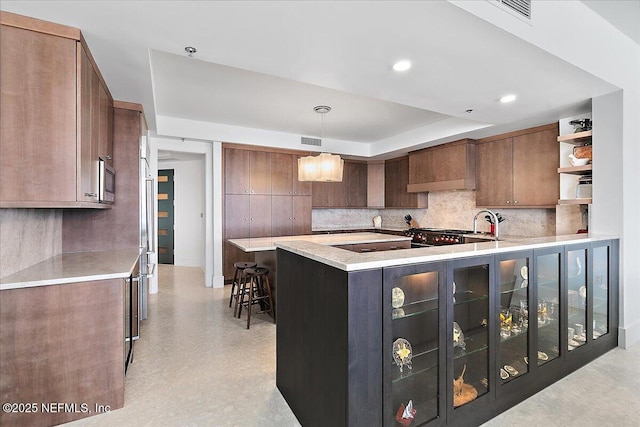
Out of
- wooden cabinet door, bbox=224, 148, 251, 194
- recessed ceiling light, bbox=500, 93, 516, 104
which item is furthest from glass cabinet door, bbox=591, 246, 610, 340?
wooden cabinet door, bbox=224, 148, 251, 194

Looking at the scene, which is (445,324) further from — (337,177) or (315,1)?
(337,177)

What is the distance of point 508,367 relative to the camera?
2029mm

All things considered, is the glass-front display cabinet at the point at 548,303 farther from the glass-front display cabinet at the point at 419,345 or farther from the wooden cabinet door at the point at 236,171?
the wooden cabinet door at the point at 236,171

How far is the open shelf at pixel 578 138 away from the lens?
3.10 m

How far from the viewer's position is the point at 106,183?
2.71 metres

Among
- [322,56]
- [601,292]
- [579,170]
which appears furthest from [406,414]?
[579,170]

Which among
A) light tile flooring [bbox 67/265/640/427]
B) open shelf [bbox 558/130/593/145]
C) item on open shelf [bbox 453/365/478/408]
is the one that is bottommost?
light tile flooring [bbox 67/265/640/427]

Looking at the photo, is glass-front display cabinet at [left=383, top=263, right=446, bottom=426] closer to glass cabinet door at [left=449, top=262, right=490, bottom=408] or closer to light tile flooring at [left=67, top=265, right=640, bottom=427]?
glass cabinet door at [left=449, top=262, right=490, bottom=408]

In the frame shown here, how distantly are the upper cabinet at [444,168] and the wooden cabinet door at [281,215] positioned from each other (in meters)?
2.22

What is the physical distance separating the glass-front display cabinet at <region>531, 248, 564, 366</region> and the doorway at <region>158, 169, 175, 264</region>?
687 cm

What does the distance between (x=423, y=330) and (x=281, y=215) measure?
4.19 meters

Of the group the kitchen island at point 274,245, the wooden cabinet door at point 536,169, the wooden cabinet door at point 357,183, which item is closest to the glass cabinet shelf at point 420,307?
the kitchen island at point 274,245

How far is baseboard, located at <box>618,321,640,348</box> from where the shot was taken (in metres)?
2.84

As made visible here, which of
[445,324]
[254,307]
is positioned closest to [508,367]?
[445,324]
